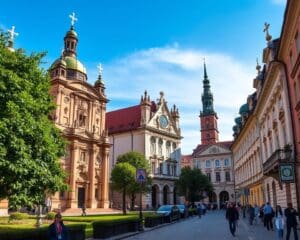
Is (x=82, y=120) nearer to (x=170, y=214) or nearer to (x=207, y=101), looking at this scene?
(x=170, y=214)

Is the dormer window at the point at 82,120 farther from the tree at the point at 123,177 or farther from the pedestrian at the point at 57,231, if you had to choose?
the pedestrian at the point at 57,231

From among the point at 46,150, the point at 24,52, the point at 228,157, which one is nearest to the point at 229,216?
the point at 46,150

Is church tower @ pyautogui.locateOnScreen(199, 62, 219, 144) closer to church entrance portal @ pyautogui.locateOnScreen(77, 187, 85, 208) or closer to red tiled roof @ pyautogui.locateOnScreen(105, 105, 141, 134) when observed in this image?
red tiled roof @ pyautogui.locateOnScreen(105, 105, 141, 134)

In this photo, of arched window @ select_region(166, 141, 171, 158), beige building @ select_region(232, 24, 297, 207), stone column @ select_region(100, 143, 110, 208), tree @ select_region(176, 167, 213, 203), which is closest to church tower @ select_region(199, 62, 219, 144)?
arched window @ select_region(166, 141, 171, 158)

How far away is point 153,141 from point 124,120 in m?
8.61

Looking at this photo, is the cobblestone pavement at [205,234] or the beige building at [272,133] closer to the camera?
the cobblestone pavement at [205,234]

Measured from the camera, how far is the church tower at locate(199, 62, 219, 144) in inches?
5089

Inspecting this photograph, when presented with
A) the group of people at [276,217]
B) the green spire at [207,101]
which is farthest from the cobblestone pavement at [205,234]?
the green spire at [207,101]

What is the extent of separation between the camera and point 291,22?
22.8 meters

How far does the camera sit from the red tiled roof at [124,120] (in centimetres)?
7491

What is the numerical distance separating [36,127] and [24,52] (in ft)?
16.2

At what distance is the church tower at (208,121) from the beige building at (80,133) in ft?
242

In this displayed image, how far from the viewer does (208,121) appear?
132 m

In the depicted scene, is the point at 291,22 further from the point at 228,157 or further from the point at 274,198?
the point at 228,157
